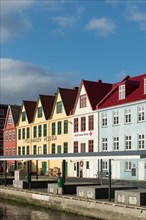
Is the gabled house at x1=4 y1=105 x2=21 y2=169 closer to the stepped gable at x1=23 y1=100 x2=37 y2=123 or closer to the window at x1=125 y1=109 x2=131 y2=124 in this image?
the stepped gable at x1=23 y1=100 x2=37 y2=123

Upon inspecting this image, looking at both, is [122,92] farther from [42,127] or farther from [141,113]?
[42,127]

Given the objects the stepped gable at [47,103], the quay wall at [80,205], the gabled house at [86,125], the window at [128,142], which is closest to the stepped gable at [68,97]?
the gabled house at [86,125]

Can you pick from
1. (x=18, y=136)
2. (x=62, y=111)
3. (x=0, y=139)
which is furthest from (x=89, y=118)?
(x=0, y=139)

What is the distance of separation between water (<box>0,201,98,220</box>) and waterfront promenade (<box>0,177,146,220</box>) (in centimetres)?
50

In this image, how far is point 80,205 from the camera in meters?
27.1

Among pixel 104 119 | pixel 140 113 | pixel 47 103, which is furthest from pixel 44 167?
pixel 140 113

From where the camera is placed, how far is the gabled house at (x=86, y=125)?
51.8 m

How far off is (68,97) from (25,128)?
12.5 m

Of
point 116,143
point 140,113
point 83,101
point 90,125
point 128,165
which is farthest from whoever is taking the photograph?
point 83,101

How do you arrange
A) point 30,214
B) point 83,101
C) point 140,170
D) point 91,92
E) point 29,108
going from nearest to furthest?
point 30,214
point 140,170
point 91,92
point 83,101
point 29,108

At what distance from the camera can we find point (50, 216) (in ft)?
90.5

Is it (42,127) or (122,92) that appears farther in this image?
(42,127)

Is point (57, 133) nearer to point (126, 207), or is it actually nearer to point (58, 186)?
point (58, 186)

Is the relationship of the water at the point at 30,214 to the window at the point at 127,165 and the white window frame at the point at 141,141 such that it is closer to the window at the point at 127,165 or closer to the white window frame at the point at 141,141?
the white window frame at the point at 141,141
